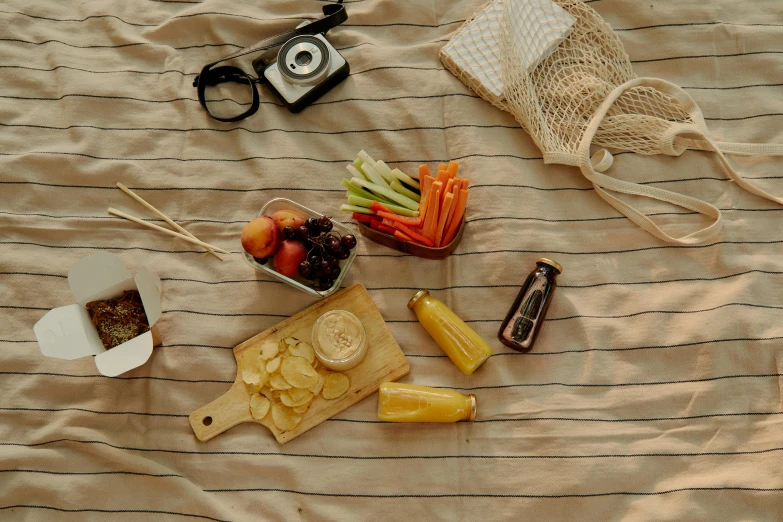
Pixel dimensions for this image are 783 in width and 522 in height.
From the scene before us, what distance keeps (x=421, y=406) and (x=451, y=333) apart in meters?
0.15

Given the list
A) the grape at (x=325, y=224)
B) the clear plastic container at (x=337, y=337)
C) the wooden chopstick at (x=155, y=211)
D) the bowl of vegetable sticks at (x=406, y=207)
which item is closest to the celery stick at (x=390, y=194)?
the bowl of vegetable sticks at (x=406, y=207)

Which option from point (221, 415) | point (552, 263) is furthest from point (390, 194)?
point (221, 415)

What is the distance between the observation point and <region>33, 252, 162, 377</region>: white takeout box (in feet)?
3.68

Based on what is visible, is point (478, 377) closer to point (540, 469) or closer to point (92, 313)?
point (540, 469)

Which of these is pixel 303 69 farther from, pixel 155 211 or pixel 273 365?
pixel 273 365

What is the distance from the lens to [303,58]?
4.43 feet

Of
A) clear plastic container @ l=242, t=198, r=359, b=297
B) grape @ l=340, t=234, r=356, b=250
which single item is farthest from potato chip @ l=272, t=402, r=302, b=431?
grape @ l=340, t=234, r=356, b=250

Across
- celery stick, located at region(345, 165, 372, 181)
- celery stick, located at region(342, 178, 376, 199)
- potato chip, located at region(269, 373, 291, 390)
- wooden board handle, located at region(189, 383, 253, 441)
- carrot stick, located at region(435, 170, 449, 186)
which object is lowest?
wooden board handle, located at region(189, 383, 253, 441)

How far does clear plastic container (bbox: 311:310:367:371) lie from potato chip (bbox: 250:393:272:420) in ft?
0.45

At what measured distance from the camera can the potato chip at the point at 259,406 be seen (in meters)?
1.18

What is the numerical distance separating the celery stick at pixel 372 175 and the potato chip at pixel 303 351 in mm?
361

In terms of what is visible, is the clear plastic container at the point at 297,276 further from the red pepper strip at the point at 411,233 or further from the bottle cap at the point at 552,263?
the bottle cap at the point at 552,263

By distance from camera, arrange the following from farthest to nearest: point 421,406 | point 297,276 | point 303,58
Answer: point 303,58 → point 297,276 → point 421,406

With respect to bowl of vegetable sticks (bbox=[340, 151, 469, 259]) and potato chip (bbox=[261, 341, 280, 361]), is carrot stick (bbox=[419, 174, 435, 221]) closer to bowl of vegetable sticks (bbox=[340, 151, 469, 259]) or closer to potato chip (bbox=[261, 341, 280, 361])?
bowl of vegetable sticks (bbox=[340, 151, 469, 259])
